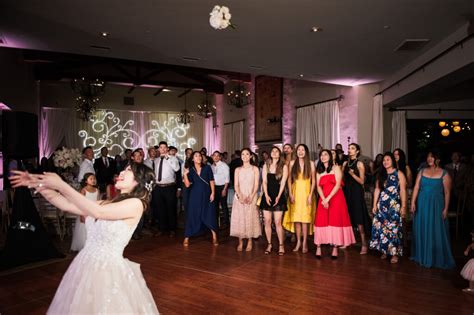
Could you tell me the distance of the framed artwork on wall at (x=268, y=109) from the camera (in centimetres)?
1202

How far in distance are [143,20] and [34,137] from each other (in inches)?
81.5

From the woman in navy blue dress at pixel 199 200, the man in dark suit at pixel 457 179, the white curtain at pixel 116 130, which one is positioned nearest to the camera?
the woman in navy blue dress at pixel 199 200

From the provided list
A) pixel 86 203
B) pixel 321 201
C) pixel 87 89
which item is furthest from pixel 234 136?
pixel 86 203

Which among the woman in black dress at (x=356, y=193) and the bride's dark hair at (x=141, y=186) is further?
the woman in black dress at (x=356, y=193)

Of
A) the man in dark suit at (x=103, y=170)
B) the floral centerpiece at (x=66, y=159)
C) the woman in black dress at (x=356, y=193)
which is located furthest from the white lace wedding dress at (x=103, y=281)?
the man in dark suit at (x=103, y=170)

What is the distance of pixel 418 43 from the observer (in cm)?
620

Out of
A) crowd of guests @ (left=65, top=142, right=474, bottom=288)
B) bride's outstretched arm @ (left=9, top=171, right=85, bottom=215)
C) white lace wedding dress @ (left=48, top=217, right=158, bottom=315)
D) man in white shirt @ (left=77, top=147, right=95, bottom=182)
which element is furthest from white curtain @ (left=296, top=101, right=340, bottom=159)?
bride's outstretched arm @ (left=9, top=171, right=85, bottom=215)

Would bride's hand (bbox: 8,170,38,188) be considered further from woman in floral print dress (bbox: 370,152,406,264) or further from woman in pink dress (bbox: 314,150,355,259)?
woman in floral print dress (bbox: 370,152,406,264)

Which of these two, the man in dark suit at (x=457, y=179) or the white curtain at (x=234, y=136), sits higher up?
the white curtain at (x=234, y=136)

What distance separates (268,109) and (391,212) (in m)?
8.04

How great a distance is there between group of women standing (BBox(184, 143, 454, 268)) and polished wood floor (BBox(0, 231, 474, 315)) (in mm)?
247

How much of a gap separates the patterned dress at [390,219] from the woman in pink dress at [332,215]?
0.37m

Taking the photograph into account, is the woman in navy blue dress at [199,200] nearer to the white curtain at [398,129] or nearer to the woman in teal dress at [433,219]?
the woman in teal dress at [433,219]

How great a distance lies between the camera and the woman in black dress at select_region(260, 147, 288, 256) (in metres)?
5.23
